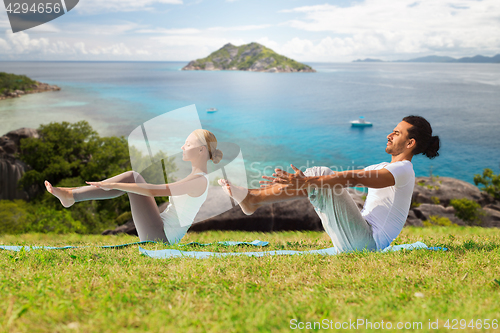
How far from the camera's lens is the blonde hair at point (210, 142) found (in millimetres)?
4043

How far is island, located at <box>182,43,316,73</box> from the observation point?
158500 mm

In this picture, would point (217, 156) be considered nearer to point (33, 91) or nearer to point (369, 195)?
point (369, 195)

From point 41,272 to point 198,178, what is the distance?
1.82 m

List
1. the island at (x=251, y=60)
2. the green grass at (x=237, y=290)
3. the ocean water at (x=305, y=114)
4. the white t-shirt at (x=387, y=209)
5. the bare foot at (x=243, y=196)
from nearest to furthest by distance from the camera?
the green grass at (x=237, y=290) → the white t-shirt at (x=387, y=209) → the bare foot at (x=243, y=196) → the ocean water at (x=305, y=114) → the island at (x=251, y=60)

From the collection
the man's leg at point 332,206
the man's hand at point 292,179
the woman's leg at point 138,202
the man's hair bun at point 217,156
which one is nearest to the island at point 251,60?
the man's hair bun at point 217,156

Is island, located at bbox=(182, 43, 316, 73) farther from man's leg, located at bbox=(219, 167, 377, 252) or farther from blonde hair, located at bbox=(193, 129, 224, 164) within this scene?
man's leg, located at bbox=(219, 167, 377, 252)

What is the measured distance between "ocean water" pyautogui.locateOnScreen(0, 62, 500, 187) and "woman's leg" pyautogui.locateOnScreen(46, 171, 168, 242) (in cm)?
→ 3882

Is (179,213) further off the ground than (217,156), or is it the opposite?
(217,156)

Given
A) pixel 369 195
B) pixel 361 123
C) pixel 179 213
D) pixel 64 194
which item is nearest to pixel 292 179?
pixel 369 195

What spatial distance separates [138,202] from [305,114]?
283ft

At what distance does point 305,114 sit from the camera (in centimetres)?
8762

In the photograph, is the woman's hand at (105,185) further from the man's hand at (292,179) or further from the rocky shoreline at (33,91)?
the rocky shoreline at (33,91)

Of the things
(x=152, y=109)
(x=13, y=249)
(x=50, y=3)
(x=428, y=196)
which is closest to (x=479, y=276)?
(x=13, y=249)

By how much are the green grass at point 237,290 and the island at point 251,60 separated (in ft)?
522
